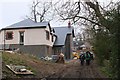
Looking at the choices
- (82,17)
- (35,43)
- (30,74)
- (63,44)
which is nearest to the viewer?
(30,74)

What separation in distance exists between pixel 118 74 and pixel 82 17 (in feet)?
66.8

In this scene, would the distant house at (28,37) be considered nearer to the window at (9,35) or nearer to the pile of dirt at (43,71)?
the window at (9,35)

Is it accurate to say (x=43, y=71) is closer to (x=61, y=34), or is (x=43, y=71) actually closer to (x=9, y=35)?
(x=9, y=35)

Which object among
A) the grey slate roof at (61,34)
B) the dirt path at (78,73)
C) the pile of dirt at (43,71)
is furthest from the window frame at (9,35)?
the dirt path at (78,73)

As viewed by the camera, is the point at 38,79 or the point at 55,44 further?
the point at 55,44

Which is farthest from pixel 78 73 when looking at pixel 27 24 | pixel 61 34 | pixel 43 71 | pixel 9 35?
pixel 61 34

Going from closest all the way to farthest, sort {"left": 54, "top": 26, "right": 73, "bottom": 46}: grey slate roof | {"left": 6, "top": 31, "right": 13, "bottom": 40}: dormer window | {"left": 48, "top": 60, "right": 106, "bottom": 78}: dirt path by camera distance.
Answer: {"left": 48, "top": 60, "right": 106, "bottom": 78}: dirt path < {"left": 6, "top": 31, "right": 13, "bottom": 40}: dormer window < {"left": 54, "top": 26, "right": 73, "bottom": 46}: grey slate roof

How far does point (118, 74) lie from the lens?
955 centimetres

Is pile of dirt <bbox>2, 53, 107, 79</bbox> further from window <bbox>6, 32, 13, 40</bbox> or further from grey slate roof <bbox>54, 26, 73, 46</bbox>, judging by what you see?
grey slate roof <bbox>54, 26, 73, 46</bbox>

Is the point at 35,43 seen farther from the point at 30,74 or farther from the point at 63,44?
the point at 30,74

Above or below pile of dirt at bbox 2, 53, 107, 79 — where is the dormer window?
above

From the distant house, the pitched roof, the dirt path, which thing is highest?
the pitched roof

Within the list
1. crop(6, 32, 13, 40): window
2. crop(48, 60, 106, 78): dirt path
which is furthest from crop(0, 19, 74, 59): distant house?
crop(48, 60, 106, 78): dirt path

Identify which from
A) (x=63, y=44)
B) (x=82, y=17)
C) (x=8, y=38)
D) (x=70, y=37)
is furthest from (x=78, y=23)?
(x=70, y=37)
